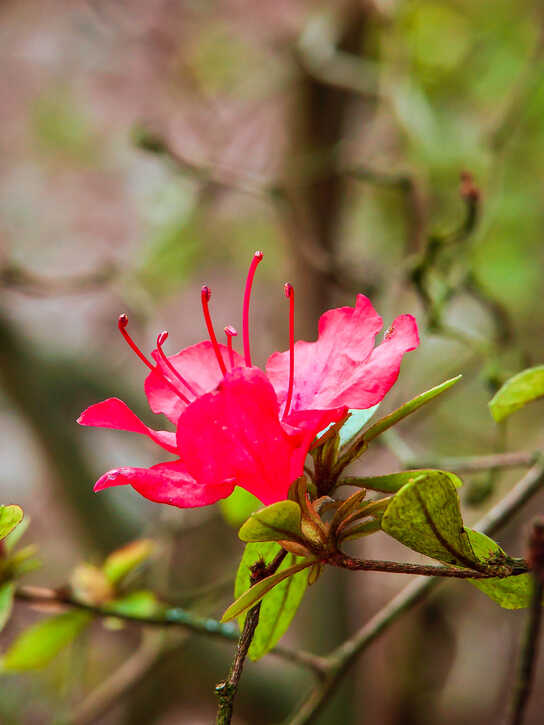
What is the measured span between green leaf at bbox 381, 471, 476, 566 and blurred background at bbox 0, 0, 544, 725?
551 millimetres

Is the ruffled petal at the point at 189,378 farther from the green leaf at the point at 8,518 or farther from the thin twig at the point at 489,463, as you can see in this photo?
the thin twig at the point at 489,463

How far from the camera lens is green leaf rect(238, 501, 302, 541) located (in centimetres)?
37

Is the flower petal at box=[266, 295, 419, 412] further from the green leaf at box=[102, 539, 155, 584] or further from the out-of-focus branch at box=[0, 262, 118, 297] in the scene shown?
the out-of-focus branch at box=[0, 262, 118, 297]

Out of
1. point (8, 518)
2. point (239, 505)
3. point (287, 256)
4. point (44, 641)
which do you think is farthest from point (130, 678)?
point (287, 256)

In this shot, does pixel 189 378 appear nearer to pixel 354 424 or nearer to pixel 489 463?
pixel 354 424

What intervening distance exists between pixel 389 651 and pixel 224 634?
114 centimetres

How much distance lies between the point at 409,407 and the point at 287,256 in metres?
1.48

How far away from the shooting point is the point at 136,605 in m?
0.71

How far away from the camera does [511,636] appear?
1841 mm

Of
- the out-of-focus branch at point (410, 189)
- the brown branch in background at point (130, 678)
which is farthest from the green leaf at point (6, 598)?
the out-of-focus branch at point (410, 189)

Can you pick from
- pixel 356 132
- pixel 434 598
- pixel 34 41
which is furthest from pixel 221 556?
pixel 34 41

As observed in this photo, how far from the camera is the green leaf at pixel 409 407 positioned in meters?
0.40

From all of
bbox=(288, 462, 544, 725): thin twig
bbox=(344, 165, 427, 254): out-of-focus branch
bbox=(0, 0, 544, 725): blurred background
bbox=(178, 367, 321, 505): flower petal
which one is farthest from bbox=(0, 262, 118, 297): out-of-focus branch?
bbox=(178, 367, 321, 505): flower petal

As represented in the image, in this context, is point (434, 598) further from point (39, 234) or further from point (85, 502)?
point (39, 234)
